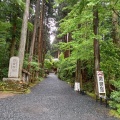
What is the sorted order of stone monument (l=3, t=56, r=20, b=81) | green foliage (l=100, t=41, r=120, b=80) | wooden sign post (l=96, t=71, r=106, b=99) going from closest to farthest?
wooden sign post (l=96, t=71, r=106, b=99)
green foliage (l=100, t=41, r=120, b=80)
stone monument (l=3, t=56, r=20, b=81)

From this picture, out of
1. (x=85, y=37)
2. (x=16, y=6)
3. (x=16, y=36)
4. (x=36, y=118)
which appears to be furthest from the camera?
(x=16, y=36)

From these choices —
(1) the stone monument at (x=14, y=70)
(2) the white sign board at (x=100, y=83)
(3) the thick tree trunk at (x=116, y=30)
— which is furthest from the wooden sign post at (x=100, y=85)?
(1) the stone monument at (x=14, y=70)

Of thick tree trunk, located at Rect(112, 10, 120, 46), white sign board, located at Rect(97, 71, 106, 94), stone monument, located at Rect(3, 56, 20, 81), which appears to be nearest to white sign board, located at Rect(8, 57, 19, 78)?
stone monument, located at Rect(3, 56, 20, 81)

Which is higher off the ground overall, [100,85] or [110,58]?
[110,58]

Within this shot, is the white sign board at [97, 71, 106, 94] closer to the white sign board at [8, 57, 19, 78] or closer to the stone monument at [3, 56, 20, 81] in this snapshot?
the stone monument at [3, 56, 20, 81]

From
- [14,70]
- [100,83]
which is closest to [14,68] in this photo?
[14,70]

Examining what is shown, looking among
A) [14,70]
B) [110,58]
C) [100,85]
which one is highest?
[110,58]

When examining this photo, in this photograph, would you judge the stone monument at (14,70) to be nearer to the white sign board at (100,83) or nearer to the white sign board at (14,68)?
the white sign board at (14,68)

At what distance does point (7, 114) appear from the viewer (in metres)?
5.20

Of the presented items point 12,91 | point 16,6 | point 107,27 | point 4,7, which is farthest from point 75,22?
point 16,6

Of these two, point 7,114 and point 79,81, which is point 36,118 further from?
point 79,81

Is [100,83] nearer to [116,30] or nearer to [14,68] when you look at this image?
[116,30]

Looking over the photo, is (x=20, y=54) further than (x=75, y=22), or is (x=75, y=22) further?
(x=20, y=54)

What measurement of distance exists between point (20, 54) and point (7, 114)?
695cm
